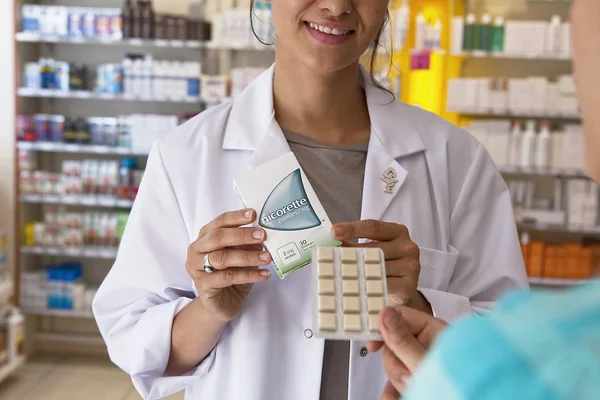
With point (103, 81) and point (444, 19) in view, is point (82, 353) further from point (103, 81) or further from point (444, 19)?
point (444, 19)

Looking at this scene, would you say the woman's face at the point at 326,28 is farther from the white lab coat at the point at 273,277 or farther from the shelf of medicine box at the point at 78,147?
the shelf of medicine box at the point at 78,147

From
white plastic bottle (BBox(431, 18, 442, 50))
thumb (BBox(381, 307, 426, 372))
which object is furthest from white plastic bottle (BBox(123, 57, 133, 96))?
thumb (BBox(381, 307, 426, 372))

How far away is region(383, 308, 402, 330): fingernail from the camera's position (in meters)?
0.75

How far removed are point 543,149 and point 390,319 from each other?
4.49m

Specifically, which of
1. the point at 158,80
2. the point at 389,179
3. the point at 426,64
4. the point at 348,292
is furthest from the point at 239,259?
the point at 158,80

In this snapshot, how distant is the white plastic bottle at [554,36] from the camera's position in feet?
16.0

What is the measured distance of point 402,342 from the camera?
2.42 ft

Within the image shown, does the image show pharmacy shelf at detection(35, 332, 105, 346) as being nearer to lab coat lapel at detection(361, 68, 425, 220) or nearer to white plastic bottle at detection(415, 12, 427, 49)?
white plastic bottle at detection(415, 12, 427, 49)

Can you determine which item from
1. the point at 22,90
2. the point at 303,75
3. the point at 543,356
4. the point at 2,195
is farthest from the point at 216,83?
the point at 543,356

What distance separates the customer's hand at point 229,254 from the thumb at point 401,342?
420 millimetres

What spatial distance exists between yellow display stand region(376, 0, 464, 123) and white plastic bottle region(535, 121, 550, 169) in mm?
639

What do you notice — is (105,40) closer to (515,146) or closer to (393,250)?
(515,146)

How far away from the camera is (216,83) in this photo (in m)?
5.10

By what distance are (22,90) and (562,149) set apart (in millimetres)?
4037
